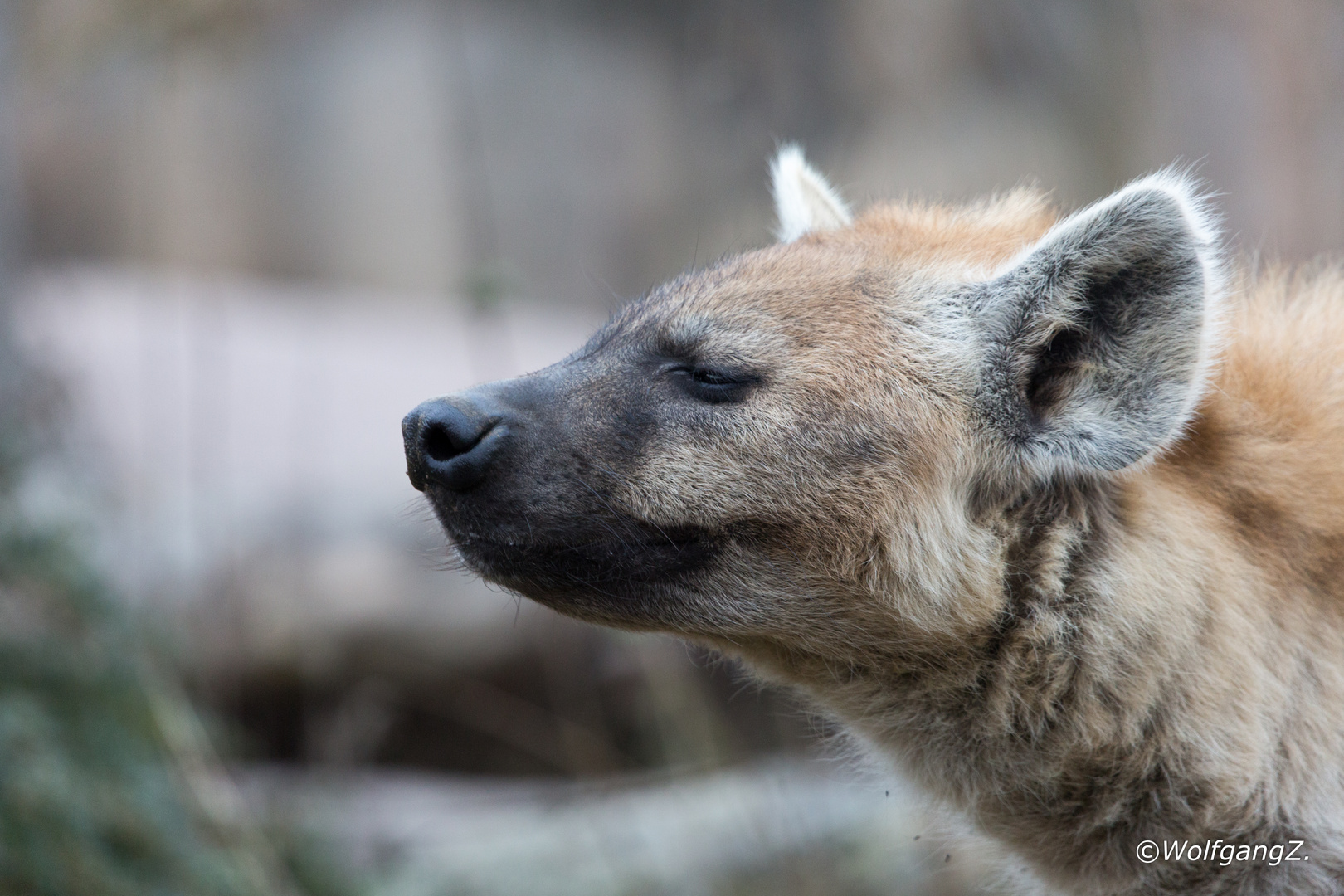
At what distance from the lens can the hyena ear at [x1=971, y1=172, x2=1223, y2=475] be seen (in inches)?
93.2

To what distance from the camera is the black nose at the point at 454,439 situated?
249 centimetres

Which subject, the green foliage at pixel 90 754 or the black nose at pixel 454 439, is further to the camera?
the green foliage at pixel 90 754

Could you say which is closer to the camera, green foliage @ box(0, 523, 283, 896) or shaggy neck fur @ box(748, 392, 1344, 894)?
shaggy neck fur @ box(748, 392, 1344, 894)

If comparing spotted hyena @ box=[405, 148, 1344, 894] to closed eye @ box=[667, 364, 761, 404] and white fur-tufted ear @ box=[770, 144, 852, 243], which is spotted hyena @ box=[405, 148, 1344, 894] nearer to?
closed eye @ box=[667, 364, 761, 404]

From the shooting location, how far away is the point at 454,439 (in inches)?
98.3

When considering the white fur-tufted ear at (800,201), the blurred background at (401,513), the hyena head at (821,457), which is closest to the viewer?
the hyena head at (821,457)

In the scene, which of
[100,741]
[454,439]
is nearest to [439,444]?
[454,439]

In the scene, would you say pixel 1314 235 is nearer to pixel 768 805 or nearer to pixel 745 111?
pixel 745 111

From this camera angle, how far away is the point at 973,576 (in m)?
2.49

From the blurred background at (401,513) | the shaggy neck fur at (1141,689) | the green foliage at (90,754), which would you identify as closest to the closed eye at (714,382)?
the shaggy neck fur at (1141,689)

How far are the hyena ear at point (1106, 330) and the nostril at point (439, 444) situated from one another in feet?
3.86

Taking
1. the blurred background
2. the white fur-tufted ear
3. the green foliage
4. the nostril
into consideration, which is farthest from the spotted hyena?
the green foliage

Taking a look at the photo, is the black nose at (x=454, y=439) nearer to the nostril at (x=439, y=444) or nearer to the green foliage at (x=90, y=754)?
the nostril at (x=439, y=444)

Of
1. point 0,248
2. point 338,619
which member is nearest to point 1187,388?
point 0,248
